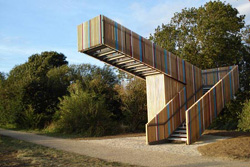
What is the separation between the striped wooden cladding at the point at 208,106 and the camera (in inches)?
434

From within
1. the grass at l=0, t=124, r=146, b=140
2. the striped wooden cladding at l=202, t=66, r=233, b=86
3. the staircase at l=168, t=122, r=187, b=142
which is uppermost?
the striped wooden cladding at l=202, t=66, r=233, b=86

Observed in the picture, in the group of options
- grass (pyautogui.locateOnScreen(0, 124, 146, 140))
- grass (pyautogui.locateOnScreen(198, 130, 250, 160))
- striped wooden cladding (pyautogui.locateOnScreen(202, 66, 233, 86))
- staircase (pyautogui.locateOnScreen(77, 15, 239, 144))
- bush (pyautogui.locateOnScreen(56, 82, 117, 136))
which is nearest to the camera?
grass (pyautogui.locateOnScreen(198, 130, 250, 160))

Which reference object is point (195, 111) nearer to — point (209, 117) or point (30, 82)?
point (209, 117)

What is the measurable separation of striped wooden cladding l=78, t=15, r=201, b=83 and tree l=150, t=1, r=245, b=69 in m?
7.89

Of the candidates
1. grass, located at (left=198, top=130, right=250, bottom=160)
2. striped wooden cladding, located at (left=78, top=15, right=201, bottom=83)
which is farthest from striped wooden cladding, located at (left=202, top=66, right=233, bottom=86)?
grass, located at (left=198, top=130, right=250, bottom=160)

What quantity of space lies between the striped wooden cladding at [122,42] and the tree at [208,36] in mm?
→ 7891

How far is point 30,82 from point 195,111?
45.7ft

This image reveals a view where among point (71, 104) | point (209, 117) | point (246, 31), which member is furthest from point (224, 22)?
point (71, 104)

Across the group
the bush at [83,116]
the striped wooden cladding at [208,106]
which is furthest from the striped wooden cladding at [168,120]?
the bush at [83,116]

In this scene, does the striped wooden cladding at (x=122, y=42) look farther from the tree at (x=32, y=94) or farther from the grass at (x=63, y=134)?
the tree at (x=32, y=94)

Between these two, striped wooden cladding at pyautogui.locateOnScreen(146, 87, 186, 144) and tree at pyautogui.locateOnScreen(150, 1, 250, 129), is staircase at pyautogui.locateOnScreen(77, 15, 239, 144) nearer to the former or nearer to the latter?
striped wooden cladding at pyautogui.locateOnScreen(146, 87, 186, 144)

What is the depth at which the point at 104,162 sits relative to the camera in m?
7.22

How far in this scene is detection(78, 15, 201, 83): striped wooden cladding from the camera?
32.8ft

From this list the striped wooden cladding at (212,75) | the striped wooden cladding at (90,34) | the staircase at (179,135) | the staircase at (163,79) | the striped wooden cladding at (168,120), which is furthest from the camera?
the striped wooden cladding at (212,75)
